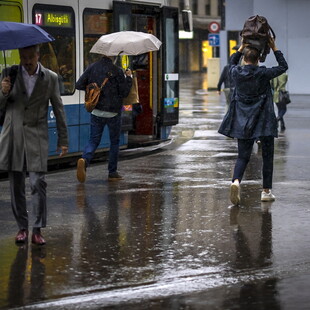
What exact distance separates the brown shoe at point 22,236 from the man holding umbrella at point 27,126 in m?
0.17

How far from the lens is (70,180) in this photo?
41.3 feet

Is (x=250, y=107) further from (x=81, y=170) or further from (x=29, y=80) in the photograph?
(x=29, y=80)

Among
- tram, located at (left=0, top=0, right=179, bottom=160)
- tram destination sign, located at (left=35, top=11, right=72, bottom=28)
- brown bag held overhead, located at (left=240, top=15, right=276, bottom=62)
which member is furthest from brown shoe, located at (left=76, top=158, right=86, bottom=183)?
brown bag held overhead, located at (left=240, top=15, right=276, bottom=62)

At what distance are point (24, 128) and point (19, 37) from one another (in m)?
0.74

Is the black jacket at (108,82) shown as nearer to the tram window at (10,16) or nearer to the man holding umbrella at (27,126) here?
the tram window at (10,16)

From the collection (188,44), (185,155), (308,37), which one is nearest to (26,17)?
(185,155)

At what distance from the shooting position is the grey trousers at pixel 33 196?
808 centimetres

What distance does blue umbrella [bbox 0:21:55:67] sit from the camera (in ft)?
26.2

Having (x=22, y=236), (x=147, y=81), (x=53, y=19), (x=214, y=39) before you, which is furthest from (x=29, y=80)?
(x=214, y=39)

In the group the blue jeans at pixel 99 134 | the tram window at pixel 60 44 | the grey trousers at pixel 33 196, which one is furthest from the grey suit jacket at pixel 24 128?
the tram window at pixel 60 44

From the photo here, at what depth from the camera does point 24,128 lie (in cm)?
806

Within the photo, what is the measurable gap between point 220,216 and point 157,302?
3468mm

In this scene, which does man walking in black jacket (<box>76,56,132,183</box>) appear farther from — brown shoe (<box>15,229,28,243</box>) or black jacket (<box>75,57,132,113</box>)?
brown shoe (<box>15,229,28,243</box>)

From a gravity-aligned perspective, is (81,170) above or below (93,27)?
below
